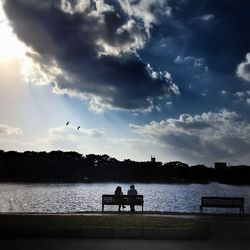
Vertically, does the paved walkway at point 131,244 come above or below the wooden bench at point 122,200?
below

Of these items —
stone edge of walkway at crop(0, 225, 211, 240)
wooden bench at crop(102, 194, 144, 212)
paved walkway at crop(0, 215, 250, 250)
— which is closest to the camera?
paved walkway at crop(0, 215, 250, 250)

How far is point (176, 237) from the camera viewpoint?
16.7 meters

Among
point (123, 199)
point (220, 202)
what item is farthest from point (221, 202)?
point (123, 199)

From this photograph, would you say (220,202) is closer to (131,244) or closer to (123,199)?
(123,199)

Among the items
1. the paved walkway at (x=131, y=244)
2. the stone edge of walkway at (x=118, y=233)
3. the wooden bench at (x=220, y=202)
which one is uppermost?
the wooden bench at (x=220, y=202)

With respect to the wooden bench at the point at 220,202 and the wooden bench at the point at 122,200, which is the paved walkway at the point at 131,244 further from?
the wooden bench at the point at 122,200

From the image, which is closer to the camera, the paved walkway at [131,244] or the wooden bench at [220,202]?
the paved walkway at [131,244]

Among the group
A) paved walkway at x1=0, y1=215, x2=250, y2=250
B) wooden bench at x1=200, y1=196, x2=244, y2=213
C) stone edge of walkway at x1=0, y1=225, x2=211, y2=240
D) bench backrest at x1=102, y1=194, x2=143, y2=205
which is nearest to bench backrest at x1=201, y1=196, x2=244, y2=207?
wooden bench at x1=200, y1=196, x2=244, y2=213

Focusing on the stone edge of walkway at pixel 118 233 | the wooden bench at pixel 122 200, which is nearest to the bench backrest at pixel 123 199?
the wooden bench at pixel 122 200

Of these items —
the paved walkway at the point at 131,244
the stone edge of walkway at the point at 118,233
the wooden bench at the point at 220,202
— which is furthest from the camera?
the wooden bench at the point at 220,202

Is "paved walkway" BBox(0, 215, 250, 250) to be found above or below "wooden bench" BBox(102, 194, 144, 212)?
below

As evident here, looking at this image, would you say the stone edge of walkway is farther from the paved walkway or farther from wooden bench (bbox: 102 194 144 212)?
wooden bench (bbox: 102 194 144 212)

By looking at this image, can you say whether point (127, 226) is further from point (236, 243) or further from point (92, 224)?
point (236, 243)

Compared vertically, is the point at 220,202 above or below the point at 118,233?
above
